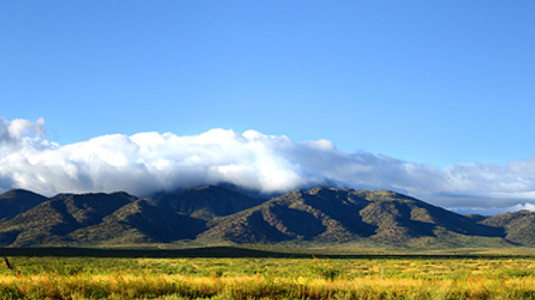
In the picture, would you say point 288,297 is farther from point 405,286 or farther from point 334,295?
point 405,286

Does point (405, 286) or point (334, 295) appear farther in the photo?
point (405, 286)

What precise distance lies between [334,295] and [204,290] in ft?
14.1

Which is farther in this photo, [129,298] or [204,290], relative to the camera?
[204,290]

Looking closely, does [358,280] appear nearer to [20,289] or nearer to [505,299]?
[505,299]

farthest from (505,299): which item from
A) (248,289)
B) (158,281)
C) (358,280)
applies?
(158,281)

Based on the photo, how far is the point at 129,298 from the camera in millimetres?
15336

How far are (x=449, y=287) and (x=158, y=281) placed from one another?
9856mm

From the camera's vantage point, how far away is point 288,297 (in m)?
→ 15.8

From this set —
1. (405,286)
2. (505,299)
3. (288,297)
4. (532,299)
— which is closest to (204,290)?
(288,297)

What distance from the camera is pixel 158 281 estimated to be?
16766 millimetres

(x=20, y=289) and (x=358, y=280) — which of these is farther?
(x=358, y=280)

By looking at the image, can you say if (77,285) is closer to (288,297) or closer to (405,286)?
(288,297)

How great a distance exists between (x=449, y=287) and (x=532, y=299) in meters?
2.51

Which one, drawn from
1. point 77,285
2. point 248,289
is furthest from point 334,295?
point 77,285
